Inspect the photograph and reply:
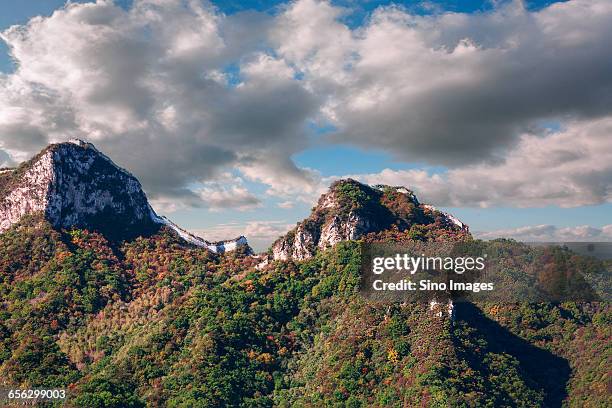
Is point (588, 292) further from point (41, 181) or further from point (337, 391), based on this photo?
point (41, 181)

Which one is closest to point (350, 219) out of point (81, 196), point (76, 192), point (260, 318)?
point (260, 318)

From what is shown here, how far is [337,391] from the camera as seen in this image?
111 meters

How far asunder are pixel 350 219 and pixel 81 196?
80130mm

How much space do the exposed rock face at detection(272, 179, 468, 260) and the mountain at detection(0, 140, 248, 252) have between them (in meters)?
28.7

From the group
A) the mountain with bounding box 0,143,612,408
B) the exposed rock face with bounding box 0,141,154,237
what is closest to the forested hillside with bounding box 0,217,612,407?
the mountain with bounding box 0,143,612,408

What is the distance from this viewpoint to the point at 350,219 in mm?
154625

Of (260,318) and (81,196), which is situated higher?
(81,196)

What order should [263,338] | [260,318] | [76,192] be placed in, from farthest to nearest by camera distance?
[76,192] < [260,318] < [263,338]

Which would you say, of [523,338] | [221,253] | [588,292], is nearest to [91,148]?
[221,253]

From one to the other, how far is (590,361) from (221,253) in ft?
344

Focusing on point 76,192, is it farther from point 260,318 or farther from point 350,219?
point 350,219

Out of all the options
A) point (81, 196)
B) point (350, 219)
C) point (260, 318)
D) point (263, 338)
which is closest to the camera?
point (263, 338)

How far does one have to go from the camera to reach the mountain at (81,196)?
162250mm

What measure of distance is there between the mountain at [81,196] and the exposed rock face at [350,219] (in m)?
28.7
